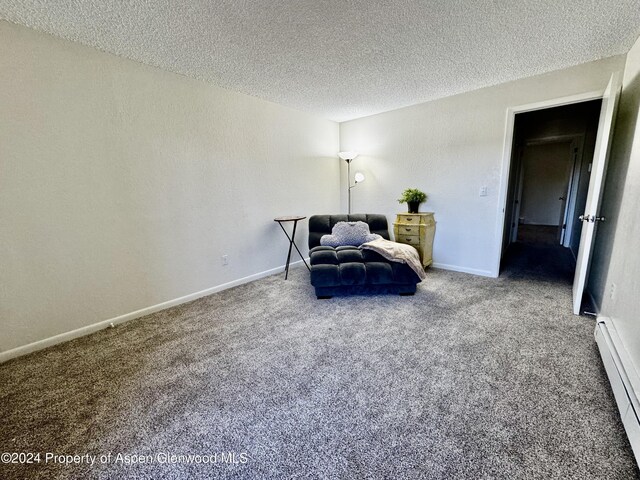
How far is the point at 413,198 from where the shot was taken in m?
3.54

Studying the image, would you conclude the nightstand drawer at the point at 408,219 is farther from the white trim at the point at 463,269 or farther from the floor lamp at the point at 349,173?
the floor lamp at the point at 349,173

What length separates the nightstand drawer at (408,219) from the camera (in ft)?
11.1

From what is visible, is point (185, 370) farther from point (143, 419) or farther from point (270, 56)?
point (270, 56)

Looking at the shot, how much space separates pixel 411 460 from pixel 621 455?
852 millimetres

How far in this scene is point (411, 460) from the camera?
3.52 feet

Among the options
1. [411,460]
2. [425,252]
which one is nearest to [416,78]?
[425,252]

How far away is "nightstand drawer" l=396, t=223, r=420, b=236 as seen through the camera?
3.38 m

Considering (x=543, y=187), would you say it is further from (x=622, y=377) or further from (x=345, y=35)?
(x=345, y=35)

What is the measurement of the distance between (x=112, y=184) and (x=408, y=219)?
3.21 meters

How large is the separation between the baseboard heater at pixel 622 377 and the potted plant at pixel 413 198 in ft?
7.08

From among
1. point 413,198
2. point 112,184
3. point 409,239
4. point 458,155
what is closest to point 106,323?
point 112,184

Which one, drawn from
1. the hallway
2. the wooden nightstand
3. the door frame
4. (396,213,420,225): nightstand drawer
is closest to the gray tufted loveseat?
the wooden nightstand

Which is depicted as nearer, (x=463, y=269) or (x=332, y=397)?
(x=332, y=397)

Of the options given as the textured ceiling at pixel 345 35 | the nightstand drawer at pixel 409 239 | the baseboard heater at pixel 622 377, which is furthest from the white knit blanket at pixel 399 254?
the textured ceiling at pixel 345 35
